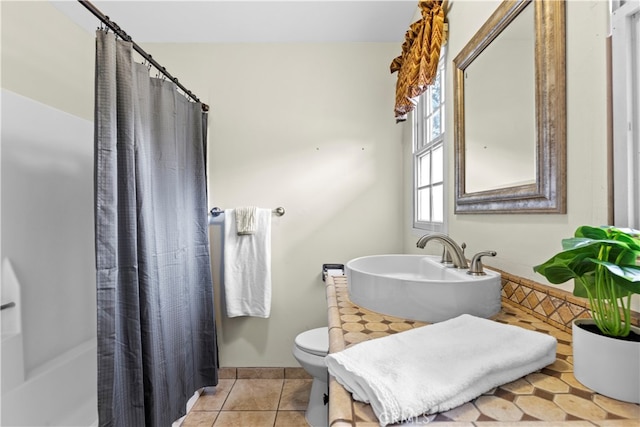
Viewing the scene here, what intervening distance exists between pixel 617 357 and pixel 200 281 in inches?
71.1

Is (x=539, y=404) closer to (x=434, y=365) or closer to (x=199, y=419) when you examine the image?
(x=434, y=365)

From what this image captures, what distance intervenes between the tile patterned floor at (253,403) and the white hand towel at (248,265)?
1.56ft

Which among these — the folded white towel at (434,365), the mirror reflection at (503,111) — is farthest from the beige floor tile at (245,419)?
the mirror reflection at (503,111)

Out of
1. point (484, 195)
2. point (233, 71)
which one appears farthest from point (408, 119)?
point (233, 71)

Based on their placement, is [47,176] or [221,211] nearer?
[47,176]

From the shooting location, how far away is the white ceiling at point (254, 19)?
1727mm

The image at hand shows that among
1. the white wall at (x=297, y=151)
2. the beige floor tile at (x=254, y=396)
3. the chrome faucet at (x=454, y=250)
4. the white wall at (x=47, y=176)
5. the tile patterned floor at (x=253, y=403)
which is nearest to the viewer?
the chrome faucet at (x=454, y=250)

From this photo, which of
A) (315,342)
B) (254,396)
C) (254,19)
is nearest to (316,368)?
(315,342)

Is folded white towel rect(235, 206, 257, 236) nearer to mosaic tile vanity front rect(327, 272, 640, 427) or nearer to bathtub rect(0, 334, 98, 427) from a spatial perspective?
bathtub rect(0, 334, 98, 427)

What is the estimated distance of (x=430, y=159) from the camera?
168 centimetres

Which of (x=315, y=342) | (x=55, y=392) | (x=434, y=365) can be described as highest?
(x=434, y=365)

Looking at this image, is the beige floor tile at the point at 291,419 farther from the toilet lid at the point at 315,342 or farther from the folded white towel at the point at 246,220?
the folded white towel at the point at 246,220

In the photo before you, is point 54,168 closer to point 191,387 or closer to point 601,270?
point 191,387

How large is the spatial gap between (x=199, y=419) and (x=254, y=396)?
0.34 meters
